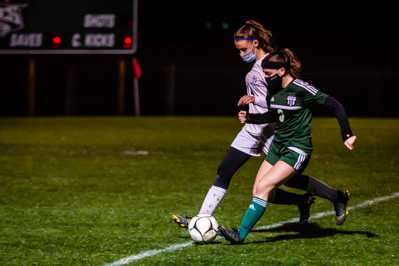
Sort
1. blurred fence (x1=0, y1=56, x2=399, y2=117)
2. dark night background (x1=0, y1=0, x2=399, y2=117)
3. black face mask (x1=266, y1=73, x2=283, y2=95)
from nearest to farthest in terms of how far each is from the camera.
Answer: black face mask (x1=266, y1=73, x2=283, y2=95) < blurred fence (x1=0, y1=56, x2=399, y2=117) < dark night background (x1=0, y1=0, x2=399, y2=117)

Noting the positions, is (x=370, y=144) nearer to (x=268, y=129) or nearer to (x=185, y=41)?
(x=268, y=129)

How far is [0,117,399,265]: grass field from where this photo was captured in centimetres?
602

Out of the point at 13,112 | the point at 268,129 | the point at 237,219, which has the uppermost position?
the point at 268,129

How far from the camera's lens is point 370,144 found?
1591 centimetres

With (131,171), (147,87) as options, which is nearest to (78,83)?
(147,87)

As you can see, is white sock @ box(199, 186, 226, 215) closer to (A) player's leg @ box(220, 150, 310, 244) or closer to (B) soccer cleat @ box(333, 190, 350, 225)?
(A) player's leg @ box(220, 150, 310, 244)

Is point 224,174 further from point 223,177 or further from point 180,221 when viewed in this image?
point 180,221

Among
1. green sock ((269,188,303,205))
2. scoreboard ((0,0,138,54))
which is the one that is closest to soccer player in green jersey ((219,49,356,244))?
green sock ((269,188,303,205))

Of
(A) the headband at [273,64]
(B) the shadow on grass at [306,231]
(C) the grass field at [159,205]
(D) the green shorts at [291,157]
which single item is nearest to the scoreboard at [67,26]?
(C) the grass field at [159,205]

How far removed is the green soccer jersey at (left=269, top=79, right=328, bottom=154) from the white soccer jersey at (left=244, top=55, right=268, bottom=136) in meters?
0.23

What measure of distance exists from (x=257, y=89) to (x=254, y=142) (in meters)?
0.49

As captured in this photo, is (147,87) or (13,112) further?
(147,87)

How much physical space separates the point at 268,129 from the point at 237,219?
1.40 metres

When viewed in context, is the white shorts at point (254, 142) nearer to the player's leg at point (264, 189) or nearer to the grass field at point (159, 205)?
the player's leg at point (264, 189)
